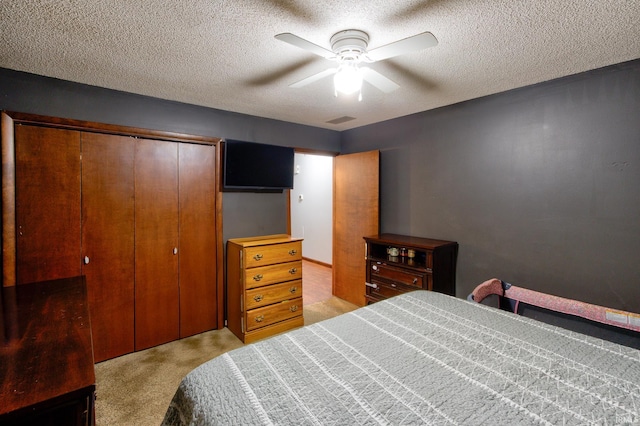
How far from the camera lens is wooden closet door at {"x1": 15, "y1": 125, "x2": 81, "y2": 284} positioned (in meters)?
2.28

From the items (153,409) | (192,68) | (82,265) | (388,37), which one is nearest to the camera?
(388,37)

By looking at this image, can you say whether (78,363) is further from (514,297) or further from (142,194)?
(514,297)

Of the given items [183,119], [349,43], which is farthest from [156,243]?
A: [349,43]

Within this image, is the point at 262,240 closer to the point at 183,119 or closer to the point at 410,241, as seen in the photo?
the point at 183,119

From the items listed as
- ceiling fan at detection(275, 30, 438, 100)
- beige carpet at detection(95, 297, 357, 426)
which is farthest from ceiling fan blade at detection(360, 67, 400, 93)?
beige carpet at detection(95, 297, 357, 426)

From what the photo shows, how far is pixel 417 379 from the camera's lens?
1.16 m

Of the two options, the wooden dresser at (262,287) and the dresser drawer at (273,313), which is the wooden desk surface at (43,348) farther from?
the dresser drawer at (273,313)

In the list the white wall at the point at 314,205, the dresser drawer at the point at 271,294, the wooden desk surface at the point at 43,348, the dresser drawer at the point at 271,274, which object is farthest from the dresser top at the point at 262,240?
the white wall at the point at 314,205

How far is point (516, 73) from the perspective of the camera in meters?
2.28

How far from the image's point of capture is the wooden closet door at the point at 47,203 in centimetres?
228

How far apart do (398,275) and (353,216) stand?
115 cm

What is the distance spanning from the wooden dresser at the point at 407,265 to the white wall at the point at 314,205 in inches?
93.6

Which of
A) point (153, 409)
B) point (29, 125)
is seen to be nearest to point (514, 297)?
point (153, 409)

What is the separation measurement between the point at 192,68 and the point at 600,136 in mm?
3037
